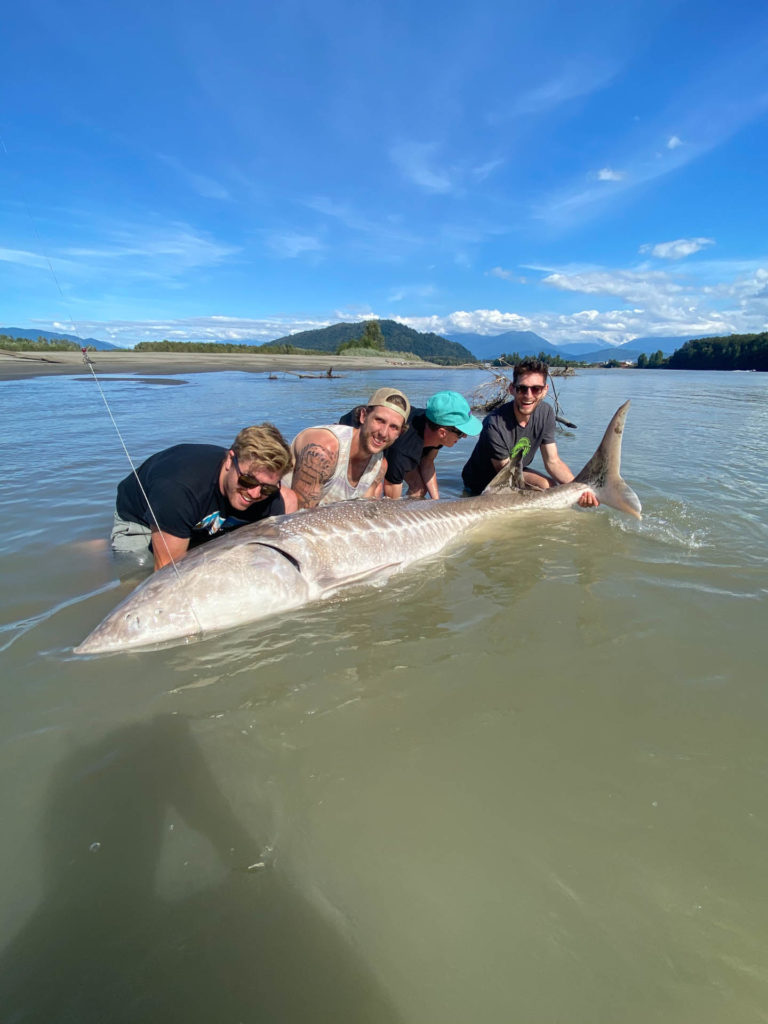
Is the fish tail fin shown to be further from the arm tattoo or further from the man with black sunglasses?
the arm tattoo

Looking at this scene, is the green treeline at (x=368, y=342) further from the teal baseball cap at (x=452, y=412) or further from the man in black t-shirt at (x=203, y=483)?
the man in black t-shirt at (x=203, y=483)

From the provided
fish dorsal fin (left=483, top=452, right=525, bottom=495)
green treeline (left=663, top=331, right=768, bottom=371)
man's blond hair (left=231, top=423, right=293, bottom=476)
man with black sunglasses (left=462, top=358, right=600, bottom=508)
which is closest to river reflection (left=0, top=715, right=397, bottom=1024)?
man's blond hair (left=231, top=423, right=293, bottom=476)

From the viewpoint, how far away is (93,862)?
1.61 meters

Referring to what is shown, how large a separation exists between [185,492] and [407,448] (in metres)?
2.44

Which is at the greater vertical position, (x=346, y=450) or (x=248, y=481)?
(x=248, y=481)

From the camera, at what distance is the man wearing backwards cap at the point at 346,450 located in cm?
416

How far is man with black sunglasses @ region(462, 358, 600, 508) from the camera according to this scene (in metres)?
5.56

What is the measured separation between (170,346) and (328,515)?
67384 millimetres

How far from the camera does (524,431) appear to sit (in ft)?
20.1

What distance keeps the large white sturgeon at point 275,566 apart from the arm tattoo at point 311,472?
38 centimetres

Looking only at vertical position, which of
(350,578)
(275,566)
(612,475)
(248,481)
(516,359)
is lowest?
(516,359)

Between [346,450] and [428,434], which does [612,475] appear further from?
[346,450]

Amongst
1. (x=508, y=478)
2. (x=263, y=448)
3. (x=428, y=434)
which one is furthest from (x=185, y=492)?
(x=508, y=478)

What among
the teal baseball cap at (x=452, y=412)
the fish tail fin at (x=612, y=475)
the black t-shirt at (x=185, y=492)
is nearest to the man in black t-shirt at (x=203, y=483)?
the black t-shirt at (x=185, y=492)
